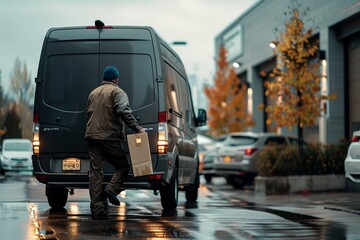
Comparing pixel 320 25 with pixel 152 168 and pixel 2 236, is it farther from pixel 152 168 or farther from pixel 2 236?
pixel 2 236

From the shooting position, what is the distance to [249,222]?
12.0 meters

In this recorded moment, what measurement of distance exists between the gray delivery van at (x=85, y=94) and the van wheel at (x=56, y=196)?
1.40 feet

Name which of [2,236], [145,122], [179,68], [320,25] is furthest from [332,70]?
[2,236]

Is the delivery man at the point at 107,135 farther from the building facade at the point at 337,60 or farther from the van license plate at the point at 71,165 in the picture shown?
the building facade at the point at 337,60

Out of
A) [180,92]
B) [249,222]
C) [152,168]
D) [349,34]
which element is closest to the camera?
[249,222]

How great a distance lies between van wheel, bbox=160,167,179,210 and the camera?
1423cm

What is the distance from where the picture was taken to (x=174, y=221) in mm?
12086

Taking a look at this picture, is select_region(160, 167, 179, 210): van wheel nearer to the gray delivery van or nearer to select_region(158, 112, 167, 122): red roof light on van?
the gray delivery van

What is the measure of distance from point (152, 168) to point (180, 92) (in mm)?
2814

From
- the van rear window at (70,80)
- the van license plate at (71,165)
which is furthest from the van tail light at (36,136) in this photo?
the van license plate at (71,165)

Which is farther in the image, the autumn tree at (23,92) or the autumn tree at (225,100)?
the autumn tree at (225,100)

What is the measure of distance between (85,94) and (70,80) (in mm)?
321

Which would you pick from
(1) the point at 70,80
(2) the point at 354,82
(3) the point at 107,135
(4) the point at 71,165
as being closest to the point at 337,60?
(2) the point at 354,82

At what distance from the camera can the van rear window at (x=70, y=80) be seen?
13570mm
